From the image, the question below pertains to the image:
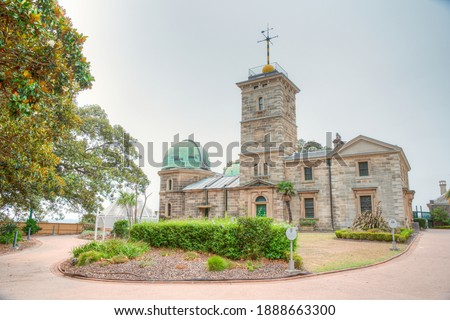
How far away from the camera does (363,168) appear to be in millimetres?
25609

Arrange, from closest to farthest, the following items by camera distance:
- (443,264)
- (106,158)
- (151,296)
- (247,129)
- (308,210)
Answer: (151,296)
(443,264)
(106,158)
(308,210)
(247,129)

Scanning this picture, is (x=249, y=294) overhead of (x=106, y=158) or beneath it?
beneath

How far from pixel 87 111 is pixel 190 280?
19.5 m

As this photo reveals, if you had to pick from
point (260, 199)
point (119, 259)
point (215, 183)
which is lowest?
point (119, 259)

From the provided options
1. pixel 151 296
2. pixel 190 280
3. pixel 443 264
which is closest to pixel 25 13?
pixel 151 296

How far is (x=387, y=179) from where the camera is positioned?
2441 centimetres

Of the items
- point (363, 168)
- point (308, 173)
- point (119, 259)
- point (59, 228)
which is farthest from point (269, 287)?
point (59, 228)

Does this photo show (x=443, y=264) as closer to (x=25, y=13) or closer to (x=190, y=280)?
A: (x=190, y=280)

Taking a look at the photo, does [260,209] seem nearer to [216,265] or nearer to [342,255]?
[342,255]

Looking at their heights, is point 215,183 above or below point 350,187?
above

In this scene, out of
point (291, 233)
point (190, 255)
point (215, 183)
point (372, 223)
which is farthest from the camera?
point (215, 183)

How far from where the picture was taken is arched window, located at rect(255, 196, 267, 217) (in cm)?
2902

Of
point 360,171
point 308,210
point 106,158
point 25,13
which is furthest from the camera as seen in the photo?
point 308,210

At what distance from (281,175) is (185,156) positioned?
1266cm
